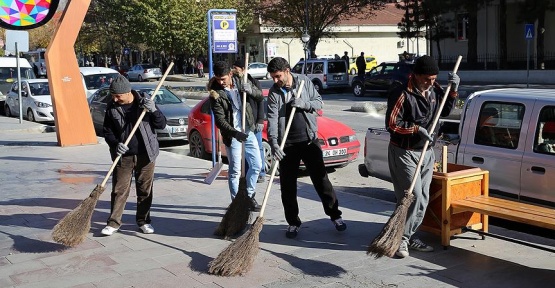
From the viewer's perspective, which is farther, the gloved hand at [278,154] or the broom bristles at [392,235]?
the gloved hand at [278,154]

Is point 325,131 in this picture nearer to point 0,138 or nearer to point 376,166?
point 376,166

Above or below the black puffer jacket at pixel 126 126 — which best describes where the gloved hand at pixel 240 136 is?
below

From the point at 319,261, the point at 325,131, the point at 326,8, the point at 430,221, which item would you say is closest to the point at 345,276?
the point at 319,261

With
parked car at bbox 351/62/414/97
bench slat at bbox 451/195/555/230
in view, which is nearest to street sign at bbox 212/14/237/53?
bench slat at bbox 451/195/555/230

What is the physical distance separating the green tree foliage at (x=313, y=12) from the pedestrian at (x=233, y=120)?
3464 centimetres

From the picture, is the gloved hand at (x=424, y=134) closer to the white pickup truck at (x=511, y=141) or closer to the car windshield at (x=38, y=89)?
the white pickup truck at (x=511, y=141)

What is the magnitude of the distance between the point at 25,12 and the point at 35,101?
31.2ft

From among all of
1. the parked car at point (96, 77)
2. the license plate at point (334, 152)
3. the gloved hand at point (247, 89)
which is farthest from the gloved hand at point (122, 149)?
the parked car at point (96, 77)

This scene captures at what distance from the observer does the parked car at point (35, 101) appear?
70.7 ft

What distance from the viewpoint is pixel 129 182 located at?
7137 mm

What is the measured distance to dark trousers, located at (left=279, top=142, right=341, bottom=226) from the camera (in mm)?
6684

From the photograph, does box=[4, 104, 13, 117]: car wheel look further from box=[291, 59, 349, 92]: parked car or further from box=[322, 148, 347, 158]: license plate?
box=[322, 148, 347, 158]: license plate

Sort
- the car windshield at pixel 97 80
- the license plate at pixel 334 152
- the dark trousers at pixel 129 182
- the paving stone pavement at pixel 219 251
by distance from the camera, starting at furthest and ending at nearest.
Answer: the car windshield at pixel 97 80 < the license plate at pixel 334 152 < the dark trousers at pixel 129 182 < the paving stone pavement at pixel 219 251

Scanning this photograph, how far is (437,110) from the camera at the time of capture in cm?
597
